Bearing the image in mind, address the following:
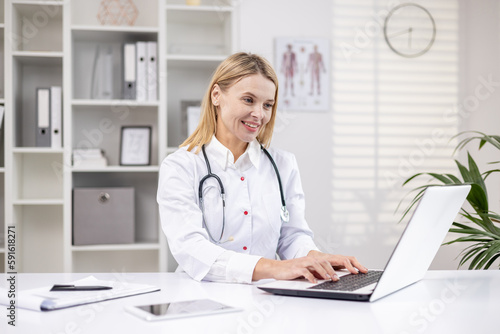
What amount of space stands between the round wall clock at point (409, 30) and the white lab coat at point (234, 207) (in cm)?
176

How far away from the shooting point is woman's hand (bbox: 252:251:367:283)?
1.24 metres

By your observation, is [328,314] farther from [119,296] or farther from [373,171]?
[373,171]

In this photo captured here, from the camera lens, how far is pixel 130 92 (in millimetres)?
2938

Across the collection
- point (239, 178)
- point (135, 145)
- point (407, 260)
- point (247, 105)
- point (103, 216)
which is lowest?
point (103, 216)

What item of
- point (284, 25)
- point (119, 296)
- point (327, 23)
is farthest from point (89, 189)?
point (119, 296)

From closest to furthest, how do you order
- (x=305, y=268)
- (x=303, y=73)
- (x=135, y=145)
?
1. (x=305, y=268)
2. (x=135, y=145)
3. (x=303, y=73)

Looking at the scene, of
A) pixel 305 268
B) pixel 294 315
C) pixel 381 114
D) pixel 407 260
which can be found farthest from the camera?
pixel 381 114

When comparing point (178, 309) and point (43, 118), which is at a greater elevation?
point (43, 118)

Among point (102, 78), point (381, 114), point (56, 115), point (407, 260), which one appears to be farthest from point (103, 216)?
point (407, 260)

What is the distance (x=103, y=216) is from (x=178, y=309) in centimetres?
201

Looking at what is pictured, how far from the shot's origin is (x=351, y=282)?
122 cm

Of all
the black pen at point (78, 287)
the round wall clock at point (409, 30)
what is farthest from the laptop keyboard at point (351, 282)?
the round wall clock at point (409, 30)

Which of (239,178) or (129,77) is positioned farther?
(129,77)

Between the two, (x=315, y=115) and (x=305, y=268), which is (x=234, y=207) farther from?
(x=315, y=115)
